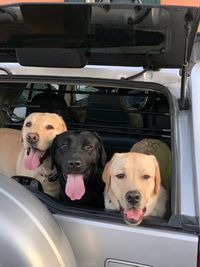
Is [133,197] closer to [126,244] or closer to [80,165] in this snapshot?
[126,244]

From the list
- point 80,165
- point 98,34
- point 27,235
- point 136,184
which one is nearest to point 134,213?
point 136,184

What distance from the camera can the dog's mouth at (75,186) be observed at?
107 inches

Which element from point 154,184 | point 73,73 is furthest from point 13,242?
point 73,73

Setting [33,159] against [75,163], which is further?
[33,159]

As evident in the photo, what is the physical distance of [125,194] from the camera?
232 cm

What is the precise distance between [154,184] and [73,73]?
0.91m

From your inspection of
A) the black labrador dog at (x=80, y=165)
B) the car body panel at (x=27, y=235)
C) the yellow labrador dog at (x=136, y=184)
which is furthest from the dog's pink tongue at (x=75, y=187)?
the car body panel at (x=27, y=235)

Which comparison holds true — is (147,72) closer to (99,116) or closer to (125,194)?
(125,194)

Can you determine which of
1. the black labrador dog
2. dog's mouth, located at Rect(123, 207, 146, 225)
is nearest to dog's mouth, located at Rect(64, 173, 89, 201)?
the black labrador dog

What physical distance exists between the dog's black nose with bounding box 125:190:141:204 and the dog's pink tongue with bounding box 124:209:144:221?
0.17 feet

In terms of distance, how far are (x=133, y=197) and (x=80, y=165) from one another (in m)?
0.62

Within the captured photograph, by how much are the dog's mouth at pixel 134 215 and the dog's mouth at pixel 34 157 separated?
40.3 inches

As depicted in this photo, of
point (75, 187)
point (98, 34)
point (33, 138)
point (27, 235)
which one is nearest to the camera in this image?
point (27, 235)

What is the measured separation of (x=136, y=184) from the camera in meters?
2.34
